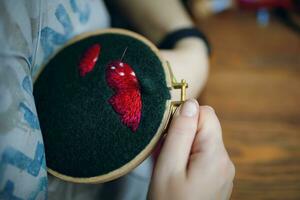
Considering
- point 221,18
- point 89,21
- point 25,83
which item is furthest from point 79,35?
point 221,18

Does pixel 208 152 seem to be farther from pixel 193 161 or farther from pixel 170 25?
pixel 170 25

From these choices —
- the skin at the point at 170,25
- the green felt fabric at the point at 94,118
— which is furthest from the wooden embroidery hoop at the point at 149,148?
the skin at the point at 170,25

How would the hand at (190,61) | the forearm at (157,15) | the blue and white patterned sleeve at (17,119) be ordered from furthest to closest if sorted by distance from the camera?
the forearm at (157,15) → the hand at (190,61) → the blue and white patterned sleeve at (17,119)

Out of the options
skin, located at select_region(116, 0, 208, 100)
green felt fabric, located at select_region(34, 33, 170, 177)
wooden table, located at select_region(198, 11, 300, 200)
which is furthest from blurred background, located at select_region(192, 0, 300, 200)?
green felt fabric, located at select_region(34, 33, 170, 177)

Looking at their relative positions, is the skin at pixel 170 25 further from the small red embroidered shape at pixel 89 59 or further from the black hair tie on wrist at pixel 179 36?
the small red embroidered shape at pixel 89 59

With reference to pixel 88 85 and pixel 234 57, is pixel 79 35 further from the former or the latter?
pixel 234 57
